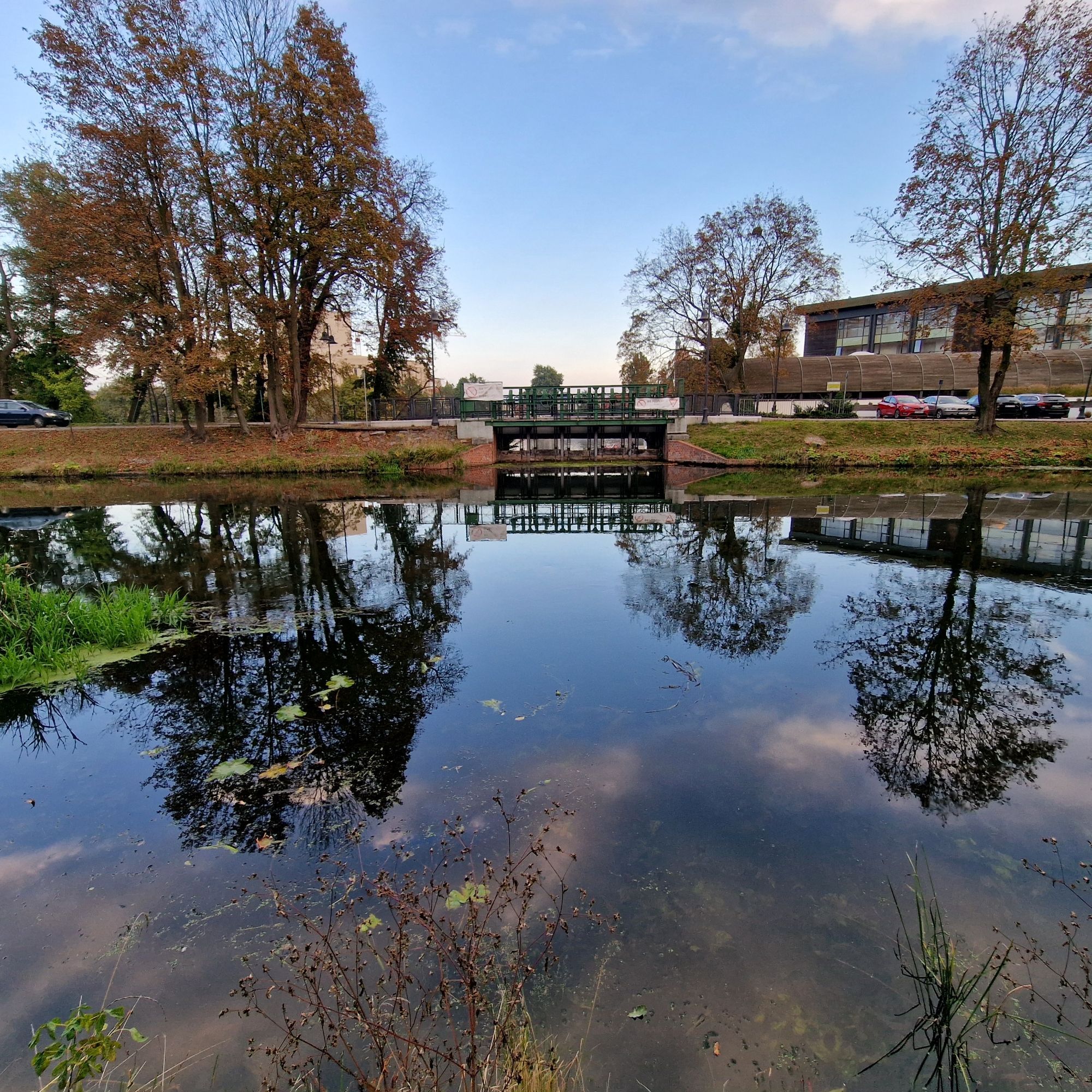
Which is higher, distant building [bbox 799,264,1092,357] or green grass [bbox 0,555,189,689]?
distant building [bbox 799,264,1092,357]

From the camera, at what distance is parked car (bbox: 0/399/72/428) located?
31.7 metres

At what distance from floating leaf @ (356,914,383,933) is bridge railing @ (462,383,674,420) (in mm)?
28631

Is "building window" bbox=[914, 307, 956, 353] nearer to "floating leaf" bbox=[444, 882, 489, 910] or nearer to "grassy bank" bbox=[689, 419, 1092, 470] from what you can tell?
"grassy bank" bbox=[689, 419, 1092, 470]

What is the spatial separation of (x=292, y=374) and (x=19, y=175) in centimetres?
2021

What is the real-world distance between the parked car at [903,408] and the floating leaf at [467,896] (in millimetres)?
41362

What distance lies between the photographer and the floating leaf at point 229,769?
462 cm

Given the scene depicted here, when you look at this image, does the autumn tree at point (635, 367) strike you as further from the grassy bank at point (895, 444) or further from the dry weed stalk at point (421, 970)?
the dry weed stalk at point (421, 970)

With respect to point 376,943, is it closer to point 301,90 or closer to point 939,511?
point 939,511

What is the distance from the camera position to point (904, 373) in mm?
50125

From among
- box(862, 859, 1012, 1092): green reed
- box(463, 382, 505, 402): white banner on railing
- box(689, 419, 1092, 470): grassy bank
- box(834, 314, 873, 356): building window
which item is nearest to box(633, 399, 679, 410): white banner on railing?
box(689, 419, 1092, 470): grassy bank

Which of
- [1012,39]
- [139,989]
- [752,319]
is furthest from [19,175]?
[1012,39]

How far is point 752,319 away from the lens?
125ft

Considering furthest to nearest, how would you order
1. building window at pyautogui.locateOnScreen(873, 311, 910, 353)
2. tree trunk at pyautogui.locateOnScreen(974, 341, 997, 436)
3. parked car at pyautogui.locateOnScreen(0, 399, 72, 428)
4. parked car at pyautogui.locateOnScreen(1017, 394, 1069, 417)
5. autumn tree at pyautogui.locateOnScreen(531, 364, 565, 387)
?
autumn tree at pyautogui.locateOnScreen(531, 364, 565, 387) < building window at pyautogui.locateOnScreen(873, 311, 910, 353) < parked car at pyautogui.locateOnScreen(1017, 394, 1069, 417) < parked car at pyautogui.locateOnScreen(0, 399, 72, 428) < tree trunk at pyautogui.locateOnScreen(974, 341, 997, 436)

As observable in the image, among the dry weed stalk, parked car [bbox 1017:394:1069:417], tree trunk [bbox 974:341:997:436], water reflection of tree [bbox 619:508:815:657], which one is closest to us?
the dry weed stalk
